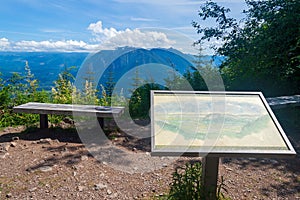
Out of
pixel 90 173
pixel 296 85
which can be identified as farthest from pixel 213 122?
pixel 296 85

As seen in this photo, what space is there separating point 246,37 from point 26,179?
523cm

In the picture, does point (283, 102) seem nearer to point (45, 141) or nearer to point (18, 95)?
point (45, 141)

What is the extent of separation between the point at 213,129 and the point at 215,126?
82 millimetres

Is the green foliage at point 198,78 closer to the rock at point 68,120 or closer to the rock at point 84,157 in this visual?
the rock at point 68,120

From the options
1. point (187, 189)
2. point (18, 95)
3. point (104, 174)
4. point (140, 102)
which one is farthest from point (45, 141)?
point (187, 189)

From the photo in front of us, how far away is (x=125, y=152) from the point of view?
3.94 metres

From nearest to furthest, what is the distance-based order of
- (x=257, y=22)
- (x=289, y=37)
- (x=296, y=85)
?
(x=289, y=37), (x=296, y=85), (x=257, y=22)

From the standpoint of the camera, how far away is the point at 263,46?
527cm

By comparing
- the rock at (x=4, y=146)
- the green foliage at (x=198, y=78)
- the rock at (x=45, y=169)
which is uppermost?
the green foliage at (x=198, y=78)

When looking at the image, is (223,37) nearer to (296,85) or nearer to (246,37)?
(246,37)

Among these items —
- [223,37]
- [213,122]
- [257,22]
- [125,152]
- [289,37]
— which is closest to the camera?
[213,122]

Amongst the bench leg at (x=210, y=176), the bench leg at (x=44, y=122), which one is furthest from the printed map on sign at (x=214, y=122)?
the bench leg at (x=44, y=122)

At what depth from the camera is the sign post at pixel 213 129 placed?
1897 millimetres

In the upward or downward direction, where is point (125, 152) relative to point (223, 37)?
downward
